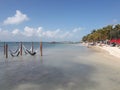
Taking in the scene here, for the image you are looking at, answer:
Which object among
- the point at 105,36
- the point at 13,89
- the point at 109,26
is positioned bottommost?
the point at 13,89

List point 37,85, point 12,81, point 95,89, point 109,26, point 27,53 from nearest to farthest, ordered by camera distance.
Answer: point 95,89 < point 37,85 < point 12,81 < point 27,53 < point 109,26

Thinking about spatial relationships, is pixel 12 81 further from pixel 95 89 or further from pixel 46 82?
pixel 95 89

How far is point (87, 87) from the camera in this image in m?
9.95

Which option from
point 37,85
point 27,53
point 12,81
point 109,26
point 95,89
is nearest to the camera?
point 95,89

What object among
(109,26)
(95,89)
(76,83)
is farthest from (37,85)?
(109,26)

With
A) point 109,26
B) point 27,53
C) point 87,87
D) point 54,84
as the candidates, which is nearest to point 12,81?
point 54,84

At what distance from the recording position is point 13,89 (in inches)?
380

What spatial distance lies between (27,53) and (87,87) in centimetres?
2452

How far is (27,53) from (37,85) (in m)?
23.2

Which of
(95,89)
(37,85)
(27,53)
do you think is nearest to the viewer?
(95,89)

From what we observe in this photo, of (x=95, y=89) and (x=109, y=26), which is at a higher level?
(x=109, y=26)

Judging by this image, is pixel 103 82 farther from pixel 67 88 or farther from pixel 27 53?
pixel 27 53

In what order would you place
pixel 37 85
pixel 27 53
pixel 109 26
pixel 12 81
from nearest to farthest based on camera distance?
1. pixel 37 85
2. pixel 12 81
3. pixel 27 53
4. pixel 109 26

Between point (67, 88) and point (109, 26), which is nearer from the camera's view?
point (67, 88)
